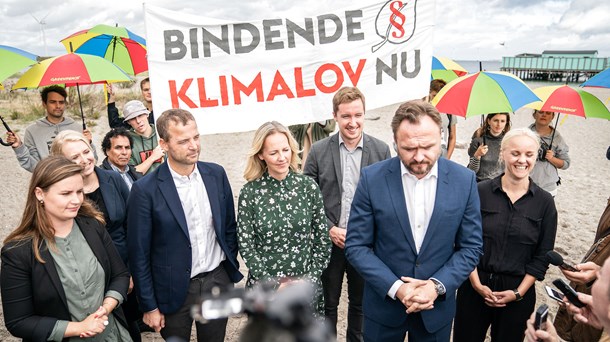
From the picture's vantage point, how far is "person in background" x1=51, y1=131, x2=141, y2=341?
10.8ft

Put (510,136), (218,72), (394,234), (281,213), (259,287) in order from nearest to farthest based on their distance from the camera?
(259,287) → (394,234) → (281,213) → (510,136) → (218,72)

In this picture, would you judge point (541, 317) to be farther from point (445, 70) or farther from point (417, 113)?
point (445, 70)

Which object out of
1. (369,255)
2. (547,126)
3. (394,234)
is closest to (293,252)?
(369,255)

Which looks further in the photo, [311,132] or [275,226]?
[311,132]

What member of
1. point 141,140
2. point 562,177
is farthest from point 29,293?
point 562,177

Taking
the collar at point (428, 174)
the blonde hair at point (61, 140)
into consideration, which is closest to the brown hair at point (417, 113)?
the collar at point (428, 174)

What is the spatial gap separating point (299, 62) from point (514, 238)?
2986 mm

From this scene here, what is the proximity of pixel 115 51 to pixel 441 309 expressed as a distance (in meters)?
7.49

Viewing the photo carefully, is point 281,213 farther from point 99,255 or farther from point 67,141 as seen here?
point 67,141

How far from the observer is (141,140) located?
507cm

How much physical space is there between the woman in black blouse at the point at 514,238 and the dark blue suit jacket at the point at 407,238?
0.55 m

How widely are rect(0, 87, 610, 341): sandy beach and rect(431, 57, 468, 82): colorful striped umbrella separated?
222 cm

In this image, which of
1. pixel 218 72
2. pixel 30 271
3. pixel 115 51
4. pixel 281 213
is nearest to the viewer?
pixel 30 271

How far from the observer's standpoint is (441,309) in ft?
8.92
